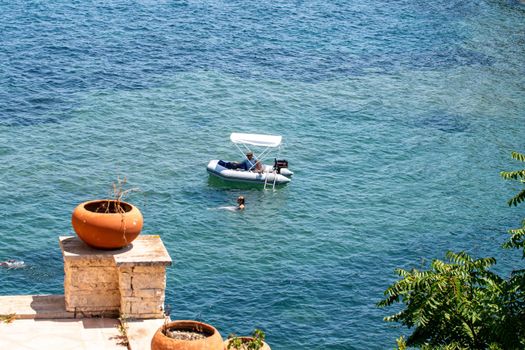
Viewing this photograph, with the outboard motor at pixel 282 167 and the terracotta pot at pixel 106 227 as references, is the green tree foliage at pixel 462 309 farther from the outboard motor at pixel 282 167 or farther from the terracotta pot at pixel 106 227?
the outboard motor at pixel 282 167

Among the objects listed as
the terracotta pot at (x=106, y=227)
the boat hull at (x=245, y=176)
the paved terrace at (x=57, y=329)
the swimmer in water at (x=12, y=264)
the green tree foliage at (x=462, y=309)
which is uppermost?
the green tree foliage at (x=462, y=309)

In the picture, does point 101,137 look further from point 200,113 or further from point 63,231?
point 63,231

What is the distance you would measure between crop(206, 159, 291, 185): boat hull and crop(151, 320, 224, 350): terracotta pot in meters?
26.2

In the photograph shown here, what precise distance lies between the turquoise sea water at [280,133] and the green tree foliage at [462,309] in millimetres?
13502

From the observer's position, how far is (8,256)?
30703mm

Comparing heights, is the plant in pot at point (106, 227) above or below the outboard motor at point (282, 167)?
above

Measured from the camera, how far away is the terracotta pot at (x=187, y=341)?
1312cm

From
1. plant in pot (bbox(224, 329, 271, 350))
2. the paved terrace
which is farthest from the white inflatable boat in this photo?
plant in pot (bbox(224, 329, 271, 350))

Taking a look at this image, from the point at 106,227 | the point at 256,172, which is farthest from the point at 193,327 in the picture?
the point at 256,172

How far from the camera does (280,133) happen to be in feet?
155

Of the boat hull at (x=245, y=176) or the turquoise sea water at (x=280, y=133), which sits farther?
the boat hull at (x=245, y=176)

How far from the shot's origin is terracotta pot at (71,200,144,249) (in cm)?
1486

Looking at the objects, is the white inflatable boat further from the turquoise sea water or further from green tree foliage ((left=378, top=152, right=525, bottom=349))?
green tree foliage ((left=378, top=152, right=525, bottom=349))

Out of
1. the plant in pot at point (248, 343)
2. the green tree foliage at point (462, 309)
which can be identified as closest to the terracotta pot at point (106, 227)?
the plant in pot at point (248, 343)
